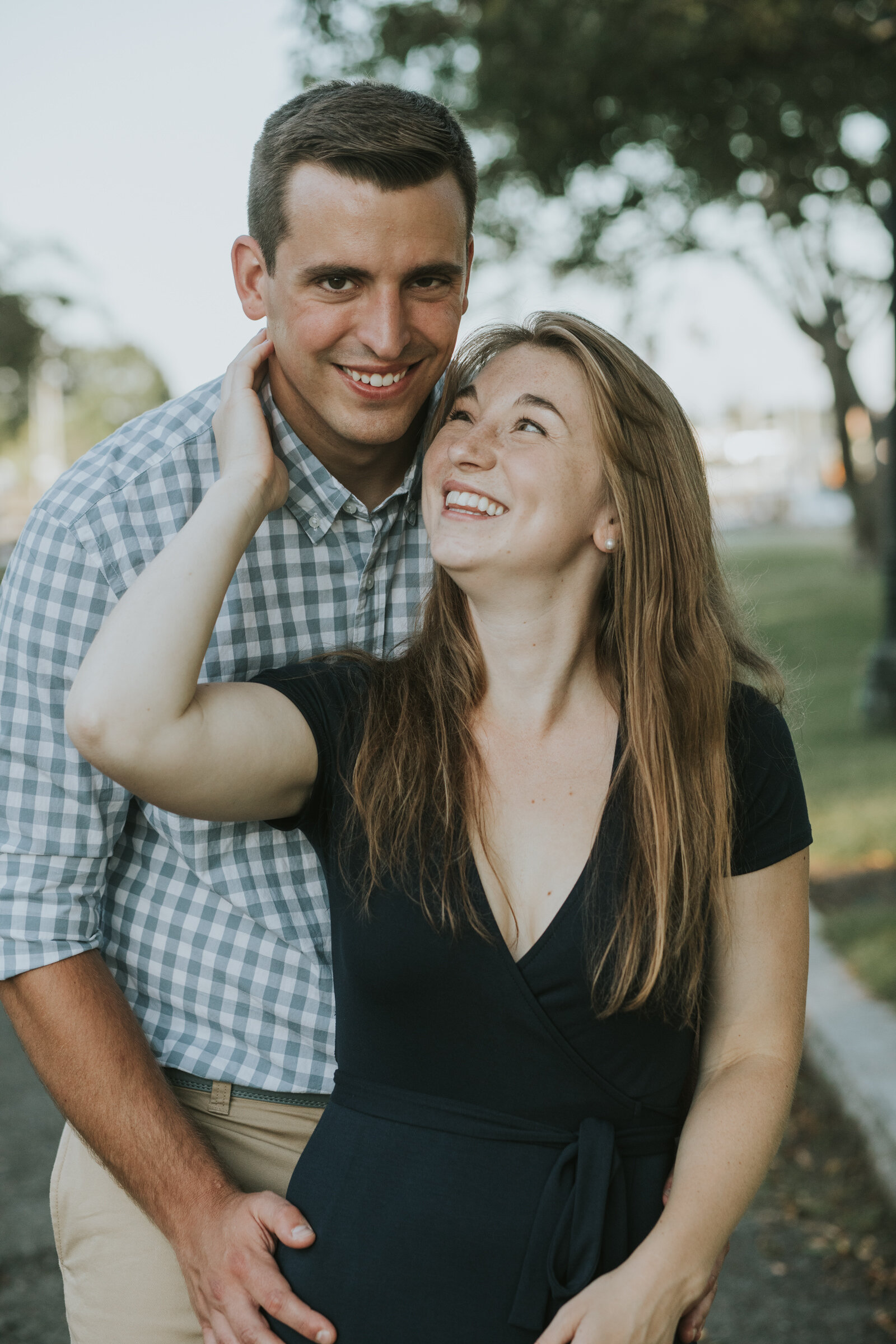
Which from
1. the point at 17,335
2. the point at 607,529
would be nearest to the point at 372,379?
the point at 607,529

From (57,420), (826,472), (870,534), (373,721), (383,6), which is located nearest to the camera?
(373,721)

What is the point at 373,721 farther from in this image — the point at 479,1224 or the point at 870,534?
the point at 870,534

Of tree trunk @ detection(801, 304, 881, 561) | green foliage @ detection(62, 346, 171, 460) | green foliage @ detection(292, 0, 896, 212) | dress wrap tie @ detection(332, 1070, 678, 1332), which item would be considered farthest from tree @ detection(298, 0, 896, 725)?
green foliage @ detection(62, 346, 171, 460)

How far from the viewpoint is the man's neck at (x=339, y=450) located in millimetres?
2633

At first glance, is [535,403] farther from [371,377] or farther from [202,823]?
[202,823]

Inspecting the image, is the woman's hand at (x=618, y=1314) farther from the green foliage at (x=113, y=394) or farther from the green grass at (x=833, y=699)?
the green foliage at (x=113, y=394)

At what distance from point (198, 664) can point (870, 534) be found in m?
27.6

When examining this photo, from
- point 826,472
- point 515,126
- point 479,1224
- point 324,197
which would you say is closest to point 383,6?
point 515,126

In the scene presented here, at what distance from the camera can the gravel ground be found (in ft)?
12.5

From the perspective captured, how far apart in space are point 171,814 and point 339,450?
78cm

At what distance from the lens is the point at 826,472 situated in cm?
10412

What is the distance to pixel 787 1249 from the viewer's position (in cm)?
424

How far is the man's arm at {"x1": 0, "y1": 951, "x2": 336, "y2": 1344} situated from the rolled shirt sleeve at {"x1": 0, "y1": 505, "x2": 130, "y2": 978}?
0.08m

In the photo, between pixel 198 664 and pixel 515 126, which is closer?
pixel 198 664
